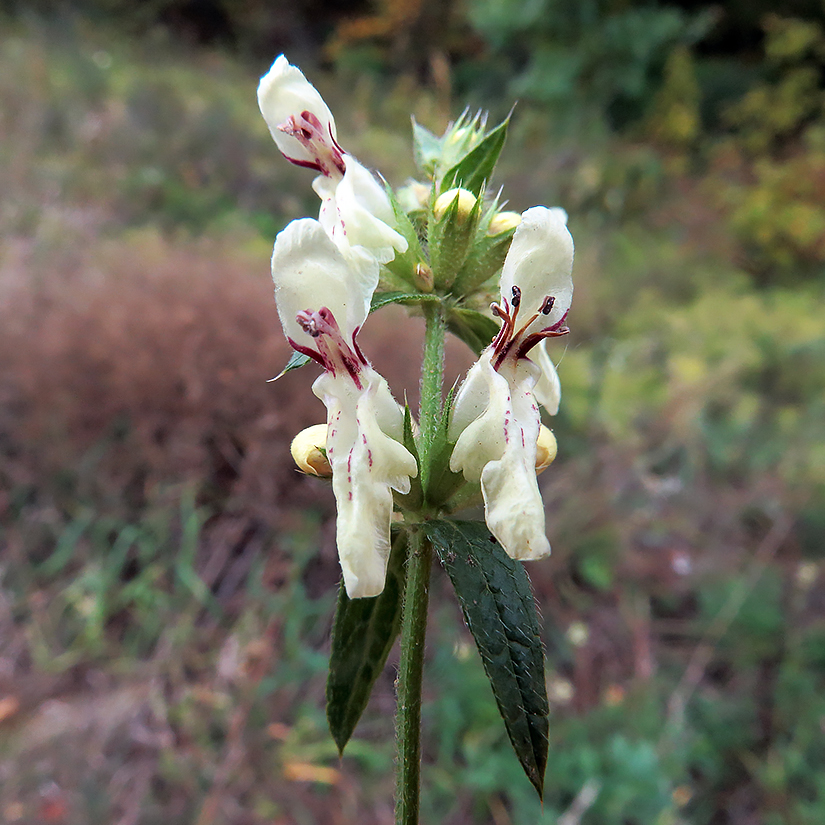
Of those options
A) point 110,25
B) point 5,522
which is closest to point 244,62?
point 110,25

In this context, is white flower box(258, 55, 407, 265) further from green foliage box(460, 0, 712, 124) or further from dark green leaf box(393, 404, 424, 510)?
green foliage box(460, 0, 712, 124)

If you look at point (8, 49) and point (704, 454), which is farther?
point (8, 49)

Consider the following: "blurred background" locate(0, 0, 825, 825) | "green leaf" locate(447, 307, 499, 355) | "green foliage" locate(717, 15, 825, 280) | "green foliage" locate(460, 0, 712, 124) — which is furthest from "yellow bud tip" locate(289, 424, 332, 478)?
"green foliage" locate(460, 0, 712, 124)

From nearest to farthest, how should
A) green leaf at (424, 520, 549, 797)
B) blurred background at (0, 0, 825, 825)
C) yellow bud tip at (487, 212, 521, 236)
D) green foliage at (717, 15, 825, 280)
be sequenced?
green leaf at (424, 520, 549, 797) < yellow bud tip at (487, 212, 521, 236) < blurred background at (0, 0, 825, 825) < green foliage at (717, 15, 825, 280)

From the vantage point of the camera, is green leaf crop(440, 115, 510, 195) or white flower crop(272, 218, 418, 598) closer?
white flower crop(272, 218, 418, 598)

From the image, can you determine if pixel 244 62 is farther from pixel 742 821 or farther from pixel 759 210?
pixel 742 821

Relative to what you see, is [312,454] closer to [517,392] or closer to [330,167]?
[517,392]

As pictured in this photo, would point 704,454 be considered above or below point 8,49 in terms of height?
below
